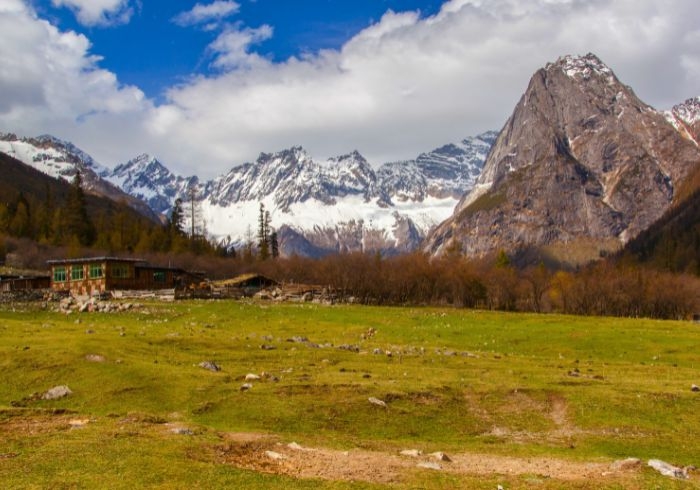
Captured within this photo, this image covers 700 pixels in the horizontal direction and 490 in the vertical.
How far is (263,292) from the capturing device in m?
132

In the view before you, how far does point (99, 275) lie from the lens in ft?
366

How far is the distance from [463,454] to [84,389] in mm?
20810

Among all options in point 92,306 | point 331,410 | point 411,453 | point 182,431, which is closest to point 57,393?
point 182,431

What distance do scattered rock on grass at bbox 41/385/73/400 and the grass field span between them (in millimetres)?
430

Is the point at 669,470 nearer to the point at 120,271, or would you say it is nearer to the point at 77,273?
the point at 120,271

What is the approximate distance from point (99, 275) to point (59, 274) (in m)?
9.74

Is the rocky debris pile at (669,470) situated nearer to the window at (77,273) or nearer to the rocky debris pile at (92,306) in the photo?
the rocky debris pile at (92,306)

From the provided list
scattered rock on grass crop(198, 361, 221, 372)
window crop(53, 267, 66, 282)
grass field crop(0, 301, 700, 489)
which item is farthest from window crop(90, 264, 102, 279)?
scattered rock on grass crop(198, 361, 221, 372)

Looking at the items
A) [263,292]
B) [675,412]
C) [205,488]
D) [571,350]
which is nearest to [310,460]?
[205,488]

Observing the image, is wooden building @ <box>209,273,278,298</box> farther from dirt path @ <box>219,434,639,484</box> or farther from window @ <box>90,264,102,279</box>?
dirt path @ <box>219,434,639,484</box>

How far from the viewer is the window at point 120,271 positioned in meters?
113

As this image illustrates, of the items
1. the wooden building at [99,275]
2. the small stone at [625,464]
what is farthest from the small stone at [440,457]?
the wooden building at [99,275]

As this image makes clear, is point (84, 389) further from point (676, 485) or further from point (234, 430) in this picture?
point (676, 485)

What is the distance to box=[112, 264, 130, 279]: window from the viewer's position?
371ft
